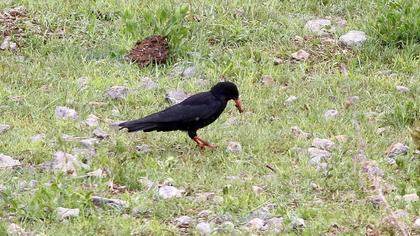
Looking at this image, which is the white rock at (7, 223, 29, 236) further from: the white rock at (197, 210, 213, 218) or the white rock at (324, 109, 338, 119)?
the white rock at (324, 109, 338, 119)

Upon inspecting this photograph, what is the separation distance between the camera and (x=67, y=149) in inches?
299

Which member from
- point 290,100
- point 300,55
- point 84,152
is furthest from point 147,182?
point 300,55

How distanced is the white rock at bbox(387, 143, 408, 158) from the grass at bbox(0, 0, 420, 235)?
63mm

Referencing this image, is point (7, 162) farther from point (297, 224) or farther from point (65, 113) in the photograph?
point (297, 224)

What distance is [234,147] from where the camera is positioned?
7.73 meters

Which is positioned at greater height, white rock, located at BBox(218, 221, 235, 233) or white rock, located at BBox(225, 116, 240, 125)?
white rock, located at BBox(218, 221, 235, 233)

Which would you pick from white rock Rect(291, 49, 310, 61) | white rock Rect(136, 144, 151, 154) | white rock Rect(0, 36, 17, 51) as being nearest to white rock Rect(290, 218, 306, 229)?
white rock Rect(136, 144, 151, 154)

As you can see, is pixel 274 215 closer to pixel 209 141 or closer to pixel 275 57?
pixel 209 141

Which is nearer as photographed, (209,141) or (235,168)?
(235,168)

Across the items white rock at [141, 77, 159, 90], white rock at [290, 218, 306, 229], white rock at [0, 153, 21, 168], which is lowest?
white rock at [141, 77, 159, 90]

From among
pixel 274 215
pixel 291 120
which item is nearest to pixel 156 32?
pixel 291 120

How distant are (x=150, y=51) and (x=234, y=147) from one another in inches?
88.9

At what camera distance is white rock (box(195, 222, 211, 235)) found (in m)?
6.03

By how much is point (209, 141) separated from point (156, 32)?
2292 millimetres
